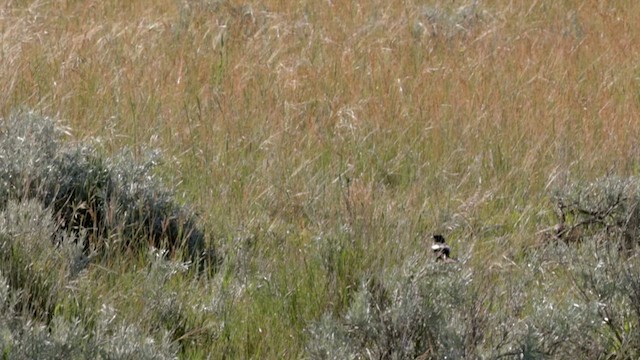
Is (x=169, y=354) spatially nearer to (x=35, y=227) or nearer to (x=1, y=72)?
(x=35, y=227)

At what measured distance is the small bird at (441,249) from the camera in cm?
445

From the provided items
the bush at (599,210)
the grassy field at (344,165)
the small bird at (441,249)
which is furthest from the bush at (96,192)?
the bush at (599,210)

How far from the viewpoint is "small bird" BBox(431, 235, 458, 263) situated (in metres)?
4.45

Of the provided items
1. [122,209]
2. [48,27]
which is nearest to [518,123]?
[122,209]

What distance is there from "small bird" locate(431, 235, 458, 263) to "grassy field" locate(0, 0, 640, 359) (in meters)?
0.07

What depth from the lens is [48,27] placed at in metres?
7.63

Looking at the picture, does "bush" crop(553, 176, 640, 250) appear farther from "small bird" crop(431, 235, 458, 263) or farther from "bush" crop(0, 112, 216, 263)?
"bush" crop(0, 112, 216, 263)

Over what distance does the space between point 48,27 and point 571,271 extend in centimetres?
439

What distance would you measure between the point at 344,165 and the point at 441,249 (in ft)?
4.15

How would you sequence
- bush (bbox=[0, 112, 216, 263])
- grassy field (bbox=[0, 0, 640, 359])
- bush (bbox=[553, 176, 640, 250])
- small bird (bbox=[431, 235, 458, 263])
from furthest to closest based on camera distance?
bush (bbox=[553, 176, 640, 250]), bush (bbox=[0, 112, 216, 263]), small bird (bbox=[431, 235, 458, 263]), grassy field (bbox=[0, 0, 640, 359])

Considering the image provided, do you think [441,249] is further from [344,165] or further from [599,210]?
[344,165]

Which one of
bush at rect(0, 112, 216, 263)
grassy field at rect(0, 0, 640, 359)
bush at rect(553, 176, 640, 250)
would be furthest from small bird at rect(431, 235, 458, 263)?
bush at rect(0, 112, 216, 263)

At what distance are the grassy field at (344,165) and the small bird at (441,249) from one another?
7 centimetres

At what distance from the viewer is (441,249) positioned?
4.57m
